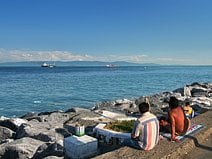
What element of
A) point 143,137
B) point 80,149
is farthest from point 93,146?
point 143,137

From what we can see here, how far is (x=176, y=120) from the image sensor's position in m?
7.24

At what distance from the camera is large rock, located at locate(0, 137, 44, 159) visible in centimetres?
852

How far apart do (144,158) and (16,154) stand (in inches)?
160

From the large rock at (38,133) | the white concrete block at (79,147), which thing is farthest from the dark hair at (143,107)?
the large rock at (38,133)

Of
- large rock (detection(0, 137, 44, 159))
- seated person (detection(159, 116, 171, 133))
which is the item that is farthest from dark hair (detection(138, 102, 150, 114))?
large rock (detection(0, 137, 44, 159))

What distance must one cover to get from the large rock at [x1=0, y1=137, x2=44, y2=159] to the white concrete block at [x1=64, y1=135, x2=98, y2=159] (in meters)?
1.70

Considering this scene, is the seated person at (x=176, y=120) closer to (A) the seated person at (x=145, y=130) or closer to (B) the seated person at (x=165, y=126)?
(B) the seated person at (x=165, y=126)

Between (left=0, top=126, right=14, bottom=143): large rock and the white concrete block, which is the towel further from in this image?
(left=0, top=126, right=14, bottom=143): large rock

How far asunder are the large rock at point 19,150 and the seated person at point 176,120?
12.4 feet

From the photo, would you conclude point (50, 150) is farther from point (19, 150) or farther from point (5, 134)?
A: point (5, 134)

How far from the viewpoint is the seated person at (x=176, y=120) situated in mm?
7113

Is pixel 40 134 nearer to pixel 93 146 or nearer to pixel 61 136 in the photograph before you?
pixel 61 136

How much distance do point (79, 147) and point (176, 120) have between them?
2.21 meters

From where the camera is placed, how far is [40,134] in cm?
1015
